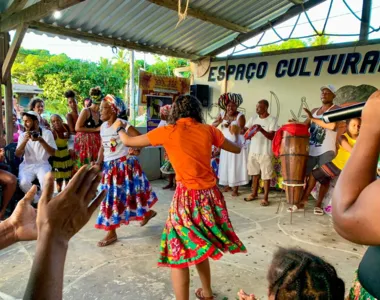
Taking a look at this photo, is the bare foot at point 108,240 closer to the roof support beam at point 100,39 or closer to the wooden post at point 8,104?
the wooden post at point 8,104

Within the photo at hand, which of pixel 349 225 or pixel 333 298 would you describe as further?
pixel 333 298

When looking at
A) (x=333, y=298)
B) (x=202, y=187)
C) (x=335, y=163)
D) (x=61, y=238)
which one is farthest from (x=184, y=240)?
(x=335, y=163)

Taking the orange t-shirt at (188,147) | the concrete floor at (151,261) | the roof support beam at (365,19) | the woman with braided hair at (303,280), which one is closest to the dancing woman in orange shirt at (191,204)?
the orange t-shirt at (188,147)

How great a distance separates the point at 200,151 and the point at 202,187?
0.27 metres

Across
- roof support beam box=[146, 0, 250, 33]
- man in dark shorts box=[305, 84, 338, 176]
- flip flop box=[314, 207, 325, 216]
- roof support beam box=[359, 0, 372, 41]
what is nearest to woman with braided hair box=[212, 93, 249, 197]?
man in dark shorts box=[305, 84, 338, 176]

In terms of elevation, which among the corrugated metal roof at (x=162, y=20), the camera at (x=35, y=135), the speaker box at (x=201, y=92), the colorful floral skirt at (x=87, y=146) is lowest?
the colorful floral skirt at (x=87, y=146)

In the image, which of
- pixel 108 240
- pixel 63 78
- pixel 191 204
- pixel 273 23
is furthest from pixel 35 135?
pixel 63 78

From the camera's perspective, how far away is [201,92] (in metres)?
8.08

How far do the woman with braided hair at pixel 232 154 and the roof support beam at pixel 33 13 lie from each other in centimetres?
294

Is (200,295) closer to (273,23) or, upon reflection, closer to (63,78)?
(273,23)

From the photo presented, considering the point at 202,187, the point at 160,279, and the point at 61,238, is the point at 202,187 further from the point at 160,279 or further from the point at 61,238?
the point at 61,238

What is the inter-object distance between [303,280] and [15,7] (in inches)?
202

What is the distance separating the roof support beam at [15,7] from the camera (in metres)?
4.50

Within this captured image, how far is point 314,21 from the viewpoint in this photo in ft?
20.0
